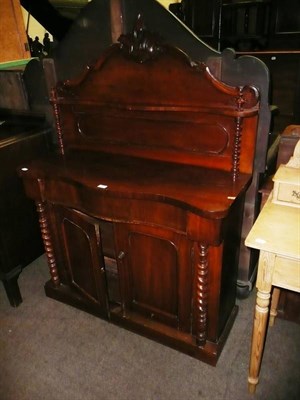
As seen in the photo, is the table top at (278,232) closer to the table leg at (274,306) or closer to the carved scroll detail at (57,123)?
the table leg at (274,306)

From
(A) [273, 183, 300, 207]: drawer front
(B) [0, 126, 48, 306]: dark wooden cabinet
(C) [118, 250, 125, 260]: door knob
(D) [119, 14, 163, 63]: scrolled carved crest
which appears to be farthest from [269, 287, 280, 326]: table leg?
(B) [0, 126, 48, 306]: dark wooden cabinet

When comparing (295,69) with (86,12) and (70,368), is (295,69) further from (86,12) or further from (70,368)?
(70,368)

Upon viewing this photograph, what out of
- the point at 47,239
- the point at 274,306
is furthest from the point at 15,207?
the point at 274,306

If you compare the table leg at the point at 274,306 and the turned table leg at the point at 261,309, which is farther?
the table leg at the point at 274,306

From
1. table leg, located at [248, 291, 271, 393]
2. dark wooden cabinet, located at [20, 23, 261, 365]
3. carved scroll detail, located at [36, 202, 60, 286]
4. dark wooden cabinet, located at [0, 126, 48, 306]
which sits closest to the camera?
table leg, located at [248, 291, 271, 393]

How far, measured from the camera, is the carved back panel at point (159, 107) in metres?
1.35

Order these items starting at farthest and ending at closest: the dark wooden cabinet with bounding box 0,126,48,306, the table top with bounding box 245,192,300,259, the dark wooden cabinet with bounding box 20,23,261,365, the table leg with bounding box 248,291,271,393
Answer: the dark wooden cabinet with bounding box 0,126,48,306 < the dark wooden cabinet with bounding box 20,23,261,365 < the table leg with bounding box 248,291,271,393 < the table top with bounding box 245,192,300,259

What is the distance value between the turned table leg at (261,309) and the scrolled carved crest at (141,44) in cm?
95

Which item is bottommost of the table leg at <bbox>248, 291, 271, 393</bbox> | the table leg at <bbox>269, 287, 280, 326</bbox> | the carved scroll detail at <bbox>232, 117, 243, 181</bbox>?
the table leg at <bbox>269, 287, 280, 326</bbox>

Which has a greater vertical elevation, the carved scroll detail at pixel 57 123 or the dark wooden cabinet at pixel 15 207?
the carved scroll detail at pixel 57 123

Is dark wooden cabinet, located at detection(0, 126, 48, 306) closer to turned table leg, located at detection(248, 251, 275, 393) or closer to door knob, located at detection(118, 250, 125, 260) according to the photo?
door knob, located at detection(118, 250, 125, 260)

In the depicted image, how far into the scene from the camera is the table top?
41.3 inches

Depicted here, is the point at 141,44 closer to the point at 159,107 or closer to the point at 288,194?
the point at 159,107

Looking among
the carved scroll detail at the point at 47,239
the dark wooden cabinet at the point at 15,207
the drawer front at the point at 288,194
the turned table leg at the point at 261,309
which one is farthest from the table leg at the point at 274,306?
the dark wooden cabinet at the point at 15,207
